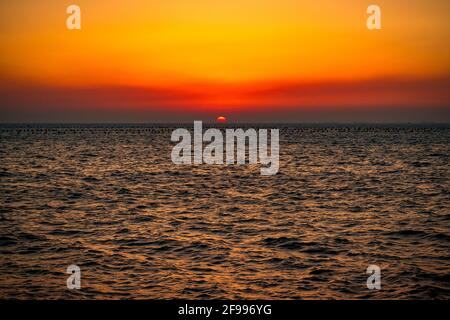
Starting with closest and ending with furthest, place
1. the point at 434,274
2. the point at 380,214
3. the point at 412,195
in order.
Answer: the point at 434,274, the point at 380,214, the point at 412,195

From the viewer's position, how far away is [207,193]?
35.8 m

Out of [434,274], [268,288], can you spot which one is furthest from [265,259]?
[434,274]

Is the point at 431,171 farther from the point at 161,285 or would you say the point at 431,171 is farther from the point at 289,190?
the point at 161,285

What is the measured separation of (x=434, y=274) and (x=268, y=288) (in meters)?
6.03

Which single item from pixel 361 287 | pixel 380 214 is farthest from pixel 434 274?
pixel 380 214

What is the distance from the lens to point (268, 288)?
14805 millimetres

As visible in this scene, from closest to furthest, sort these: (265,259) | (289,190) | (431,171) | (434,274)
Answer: (434,274), (265,259), (289,190), (431,171)
